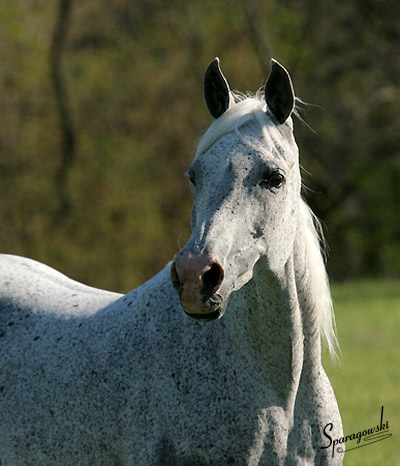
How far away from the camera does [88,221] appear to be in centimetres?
1652

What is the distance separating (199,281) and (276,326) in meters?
0.65

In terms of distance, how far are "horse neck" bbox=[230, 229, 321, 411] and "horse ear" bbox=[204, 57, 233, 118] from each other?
0.69 metres

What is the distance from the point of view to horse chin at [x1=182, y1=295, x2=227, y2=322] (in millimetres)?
2219

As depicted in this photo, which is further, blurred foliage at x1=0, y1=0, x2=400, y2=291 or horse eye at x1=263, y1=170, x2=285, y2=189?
blurred foliage at x1=0, y1=0, x2=400, y2=291

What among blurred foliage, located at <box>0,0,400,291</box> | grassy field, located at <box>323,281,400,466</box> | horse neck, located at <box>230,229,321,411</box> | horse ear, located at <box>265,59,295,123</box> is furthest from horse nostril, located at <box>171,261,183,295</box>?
blurred foliage, located at <box>0,0,400,291</box>

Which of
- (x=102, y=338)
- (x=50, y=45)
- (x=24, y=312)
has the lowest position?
(x=102, y=338)

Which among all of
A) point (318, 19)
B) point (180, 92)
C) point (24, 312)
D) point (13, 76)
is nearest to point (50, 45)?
point (13, 76)

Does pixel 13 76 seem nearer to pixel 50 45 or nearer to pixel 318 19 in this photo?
pixel 50 45

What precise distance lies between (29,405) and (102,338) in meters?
0.46

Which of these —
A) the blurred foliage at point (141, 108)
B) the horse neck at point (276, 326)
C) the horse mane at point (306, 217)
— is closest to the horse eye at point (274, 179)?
the horse mane at point (306, 217)

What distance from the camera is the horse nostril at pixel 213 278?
222cm

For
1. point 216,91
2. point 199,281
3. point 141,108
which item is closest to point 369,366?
point 216,91

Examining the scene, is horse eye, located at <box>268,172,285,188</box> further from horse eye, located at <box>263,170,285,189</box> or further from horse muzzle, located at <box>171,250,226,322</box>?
horse muzzle, located at <box>171,250,226,322</box>

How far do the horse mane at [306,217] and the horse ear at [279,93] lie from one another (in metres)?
0.05
